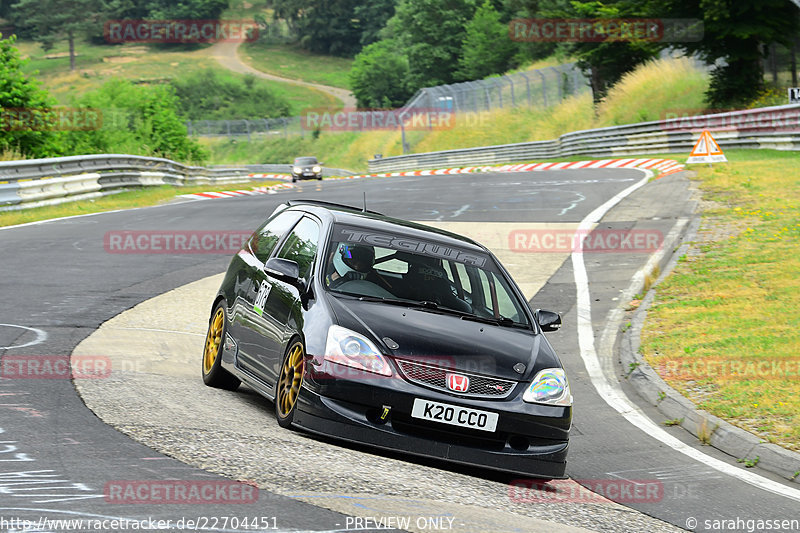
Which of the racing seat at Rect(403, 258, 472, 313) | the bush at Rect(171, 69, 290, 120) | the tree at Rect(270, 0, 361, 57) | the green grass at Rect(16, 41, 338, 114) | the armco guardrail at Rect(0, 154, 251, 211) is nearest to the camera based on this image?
the racing seat at Rect(403, 258, 472, 313)

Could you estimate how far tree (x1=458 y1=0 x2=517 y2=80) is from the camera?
93.4 metres

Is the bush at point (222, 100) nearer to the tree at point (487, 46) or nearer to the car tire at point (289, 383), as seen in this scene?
the tree at point (487, 46)

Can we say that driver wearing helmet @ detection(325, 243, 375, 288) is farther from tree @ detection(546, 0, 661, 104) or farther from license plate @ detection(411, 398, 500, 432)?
tree @ detection(546, 0, 661, 104)

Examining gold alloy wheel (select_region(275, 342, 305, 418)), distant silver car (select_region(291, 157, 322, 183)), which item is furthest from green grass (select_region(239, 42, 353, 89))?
gold alloy wheel (select_region(275, 342, 305, 418))

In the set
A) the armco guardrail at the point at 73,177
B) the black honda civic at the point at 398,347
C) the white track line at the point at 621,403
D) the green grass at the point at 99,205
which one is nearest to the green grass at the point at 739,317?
the white track line at the point at 621,403

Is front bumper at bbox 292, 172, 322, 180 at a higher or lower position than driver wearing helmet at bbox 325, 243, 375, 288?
higher

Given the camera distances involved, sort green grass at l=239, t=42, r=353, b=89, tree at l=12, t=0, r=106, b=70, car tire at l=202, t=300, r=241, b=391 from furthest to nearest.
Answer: tree at l=12, t=0, r=106, b=70, green grass at l=239, t=42, r=353, b=89, car tire at l=202, t=300, r=241, b=391

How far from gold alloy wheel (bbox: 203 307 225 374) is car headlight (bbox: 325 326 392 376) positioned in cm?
217

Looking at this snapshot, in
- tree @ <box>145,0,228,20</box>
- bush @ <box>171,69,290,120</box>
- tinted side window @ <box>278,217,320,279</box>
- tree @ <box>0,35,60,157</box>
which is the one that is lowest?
tinted side window @ <box>278,217,320,279</box>

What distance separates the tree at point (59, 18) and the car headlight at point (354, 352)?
15022 centimetres

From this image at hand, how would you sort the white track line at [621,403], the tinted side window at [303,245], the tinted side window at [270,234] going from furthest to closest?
the tinted side window at [270,234], the tinted side window at [303,245], the white track line at [621,403]

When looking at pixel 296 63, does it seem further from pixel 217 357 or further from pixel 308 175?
pixel 217 357

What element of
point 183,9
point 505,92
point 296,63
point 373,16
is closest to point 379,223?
point 505,92

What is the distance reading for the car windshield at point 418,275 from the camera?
296 inches
